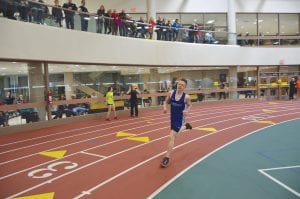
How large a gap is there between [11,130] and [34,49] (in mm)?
3251

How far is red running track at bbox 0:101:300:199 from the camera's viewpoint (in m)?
5.46

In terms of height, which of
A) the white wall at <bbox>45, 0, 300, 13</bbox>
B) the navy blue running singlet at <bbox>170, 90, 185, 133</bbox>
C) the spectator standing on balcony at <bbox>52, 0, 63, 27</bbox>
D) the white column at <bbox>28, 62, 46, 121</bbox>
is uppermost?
the white wall at <bbox>45, 0, 300, 13</bbox>

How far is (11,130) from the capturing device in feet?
39.7

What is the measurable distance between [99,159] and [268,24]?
81.3ft

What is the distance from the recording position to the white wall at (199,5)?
23.2 m

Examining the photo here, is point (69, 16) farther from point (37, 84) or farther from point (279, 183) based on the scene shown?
point (279, 183)

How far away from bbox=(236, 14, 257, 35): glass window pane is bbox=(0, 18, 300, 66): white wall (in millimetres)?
2818

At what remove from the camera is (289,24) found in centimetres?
2834

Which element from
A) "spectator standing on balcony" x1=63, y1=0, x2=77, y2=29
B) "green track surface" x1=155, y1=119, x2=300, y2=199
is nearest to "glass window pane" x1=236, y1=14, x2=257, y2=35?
"spectator standing on balcony" x1=63, y1=0, x2=77, y2=29

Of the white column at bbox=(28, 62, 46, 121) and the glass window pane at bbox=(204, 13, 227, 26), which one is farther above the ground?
the glass window pane at bbox=(204, 13, 227, 26)

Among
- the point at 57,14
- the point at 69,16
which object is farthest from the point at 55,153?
the point at 69,16

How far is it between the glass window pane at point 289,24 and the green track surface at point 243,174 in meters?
21.8

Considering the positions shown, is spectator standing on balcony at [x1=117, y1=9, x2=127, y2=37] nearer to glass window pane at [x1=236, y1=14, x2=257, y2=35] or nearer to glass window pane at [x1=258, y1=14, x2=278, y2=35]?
glass window pane at [x1=236, y1=14, x2=257, y2=35]

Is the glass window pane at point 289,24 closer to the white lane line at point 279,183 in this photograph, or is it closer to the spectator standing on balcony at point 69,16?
the spectator standing on balcony at point 69,16
